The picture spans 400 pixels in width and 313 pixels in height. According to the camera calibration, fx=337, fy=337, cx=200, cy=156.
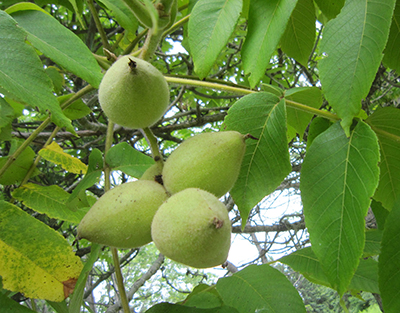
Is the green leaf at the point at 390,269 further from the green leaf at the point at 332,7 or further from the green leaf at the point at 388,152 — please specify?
the green leaf at the point at 332,7

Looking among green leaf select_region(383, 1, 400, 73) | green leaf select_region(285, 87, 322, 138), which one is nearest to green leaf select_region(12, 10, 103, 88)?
green leaf select_region(285, 87, 322, 138)

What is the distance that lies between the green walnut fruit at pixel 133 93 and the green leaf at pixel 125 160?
0.29 metres

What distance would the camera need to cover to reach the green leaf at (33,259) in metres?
1.02

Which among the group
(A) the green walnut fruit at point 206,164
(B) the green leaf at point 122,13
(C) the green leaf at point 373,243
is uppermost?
(B) the green leaf at point 122,13

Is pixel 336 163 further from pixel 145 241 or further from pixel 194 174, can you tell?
pixel 145 241

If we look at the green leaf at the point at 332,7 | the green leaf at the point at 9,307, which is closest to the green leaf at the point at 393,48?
the green leaf at the point at 332,7

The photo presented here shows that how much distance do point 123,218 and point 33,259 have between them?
43cm

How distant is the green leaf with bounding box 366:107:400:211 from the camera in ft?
3.75

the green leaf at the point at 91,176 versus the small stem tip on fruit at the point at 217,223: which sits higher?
the green leaf at the point at 91,176

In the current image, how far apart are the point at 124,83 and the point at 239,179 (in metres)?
0.45

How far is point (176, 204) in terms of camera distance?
756mm

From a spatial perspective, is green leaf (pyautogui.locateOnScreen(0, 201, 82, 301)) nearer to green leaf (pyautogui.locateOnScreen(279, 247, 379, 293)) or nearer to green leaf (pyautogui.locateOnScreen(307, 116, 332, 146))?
green leaf (pyautogui.locateOnScreen(279, 247, 379, 293))

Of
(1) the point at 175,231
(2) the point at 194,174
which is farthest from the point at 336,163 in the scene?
(1) the point at 175,231

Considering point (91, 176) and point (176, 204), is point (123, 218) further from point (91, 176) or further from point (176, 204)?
point (91, 176)
